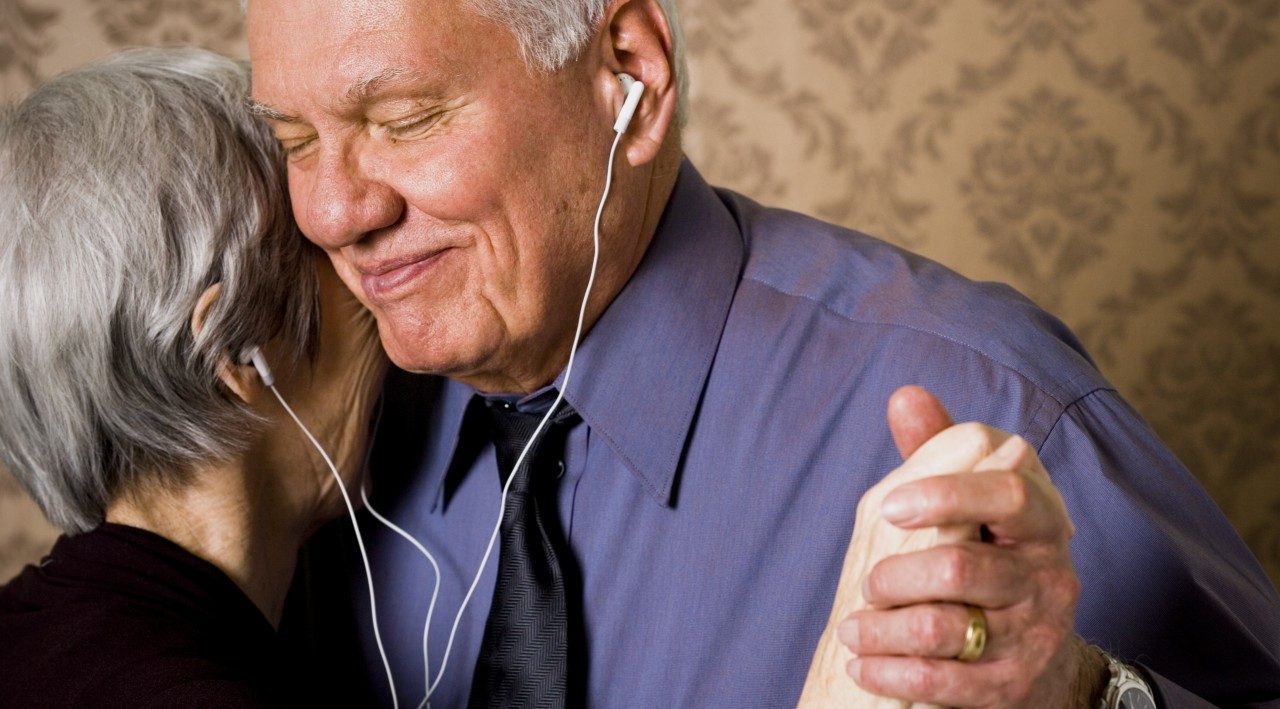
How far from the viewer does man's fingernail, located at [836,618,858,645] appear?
2.06 ft

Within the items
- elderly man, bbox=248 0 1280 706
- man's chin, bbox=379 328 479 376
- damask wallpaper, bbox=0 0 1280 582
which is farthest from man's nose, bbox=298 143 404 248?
damask wallpaper, bbox=0 0 1280 582

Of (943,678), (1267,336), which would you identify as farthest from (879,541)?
(1267,336)

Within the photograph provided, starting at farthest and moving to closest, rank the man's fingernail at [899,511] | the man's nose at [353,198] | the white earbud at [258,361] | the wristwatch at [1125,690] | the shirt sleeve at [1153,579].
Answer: the white earbud at [258,361] → the man's nose at [353,198] → the shirt sleeve at [1153,579] → the wristwatch at [1125,690] → the man's fingernail at [899,511]

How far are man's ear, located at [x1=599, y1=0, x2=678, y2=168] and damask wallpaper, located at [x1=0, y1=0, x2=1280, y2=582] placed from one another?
0.98 m

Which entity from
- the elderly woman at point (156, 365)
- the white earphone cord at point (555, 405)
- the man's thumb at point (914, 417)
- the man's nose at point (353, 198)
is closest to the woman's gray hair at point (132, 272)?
the elderly woman at point (156, 365)

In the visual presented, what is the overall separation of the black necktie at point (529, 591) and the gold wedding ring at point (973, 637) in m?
0.47

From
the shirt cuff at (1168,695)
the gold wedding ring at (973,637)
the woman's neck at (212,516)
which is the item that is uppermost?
the gold wedding ring at (973,637)

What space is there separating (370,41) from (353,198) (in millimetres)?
138

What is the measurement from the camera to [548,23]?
98 centimetres

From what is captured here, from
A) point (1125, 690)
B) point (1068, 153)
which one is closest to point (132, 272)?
point (1125, 690)

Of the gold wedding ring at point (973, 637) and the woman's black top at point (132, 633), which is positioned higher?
the gold wedding ring at point (973, 637)

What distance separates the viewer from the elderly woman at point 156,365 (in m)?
1.07

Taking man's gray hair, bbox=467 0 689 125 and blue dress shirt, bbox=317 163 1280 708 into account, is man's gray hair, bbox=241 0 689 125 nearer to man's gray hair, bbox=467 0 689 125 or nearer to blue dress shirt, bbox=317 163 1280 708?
man's gray hair, bbox=467 0 689 125

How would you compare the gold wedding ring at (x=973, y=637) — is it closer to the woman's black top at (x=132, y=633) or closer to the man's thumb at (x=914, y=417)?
the man's thumb at (x=914, y=417)
